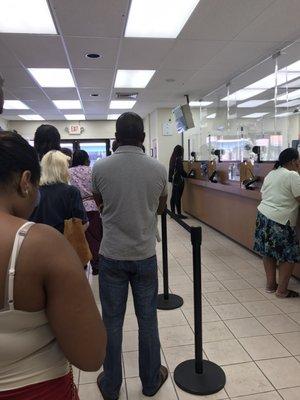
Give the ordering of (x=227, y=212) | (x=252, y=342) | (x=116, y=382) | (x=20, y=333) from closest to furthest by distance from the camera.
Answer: (x=20, y=333), (x=116, y=382), (x=252, y=342), (x=227, y=212)

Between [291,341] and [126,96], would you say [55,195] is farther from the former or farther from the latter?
[126,96]

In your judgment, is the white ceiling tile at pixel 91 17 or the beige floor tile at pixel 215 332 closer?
the beige floor tile at pixel 215 332

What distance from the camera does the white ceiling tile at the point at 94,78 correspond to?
5279 millimetres

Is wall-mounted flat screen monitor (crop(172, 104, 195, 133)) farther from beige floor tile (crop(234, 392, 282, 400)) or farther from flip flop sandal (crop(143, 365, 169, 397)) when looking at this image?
beige floor tile (crop(234, 392, 282, 400))

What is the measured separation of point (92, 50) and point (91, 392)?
12.4 feet

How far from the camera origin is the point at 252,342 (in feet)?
8.34

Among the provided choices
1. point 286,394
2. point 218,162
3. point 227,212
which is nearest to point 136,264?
point 286,394

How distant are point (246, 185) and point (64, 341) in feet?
13.3

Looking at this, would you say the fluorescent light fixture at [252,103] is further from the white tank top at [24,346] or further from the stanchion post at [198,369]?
the white tank top at [24,346]

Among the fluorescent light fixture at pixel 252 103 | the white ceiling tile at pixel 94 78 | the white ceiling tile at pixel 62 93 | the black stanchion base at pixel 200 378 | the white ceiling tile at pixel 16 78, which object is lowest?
the black stanchion base at pixel 200 378

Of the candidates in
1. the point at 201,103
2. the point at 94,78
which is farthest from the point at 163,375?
the point at 201,103

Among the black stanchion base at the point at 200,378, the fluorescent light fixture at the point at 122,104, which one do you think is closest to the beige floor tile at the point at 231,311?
the black stanchion base at the point at 200,378

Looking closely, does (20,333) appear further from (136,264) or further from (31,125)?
(31,125)

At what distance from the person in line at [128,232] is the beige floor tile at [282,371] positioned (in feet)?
2.57
